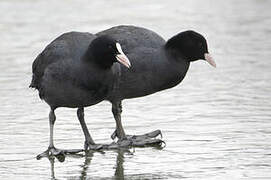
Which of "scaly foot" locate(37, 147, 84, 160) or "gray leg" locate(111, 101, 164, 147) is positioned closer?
"scaly foot" locate(37, 147, 84, 160)

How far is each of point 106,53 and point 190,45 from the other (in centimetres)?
122

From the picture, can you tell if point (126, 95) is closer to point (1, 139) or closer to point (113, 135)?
point (113, 135)

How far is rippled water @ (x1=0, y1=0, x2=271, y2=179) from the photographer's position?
7.45 meters

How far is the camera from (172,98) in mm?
10312

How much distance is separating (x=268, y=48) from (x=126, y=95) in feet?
16.2

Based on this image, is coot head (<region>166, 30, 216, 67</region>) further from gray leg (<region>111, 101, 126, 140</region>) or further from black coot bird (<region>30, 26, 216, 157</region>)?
gray leg (<region>111, 101, 126, 140</region>)

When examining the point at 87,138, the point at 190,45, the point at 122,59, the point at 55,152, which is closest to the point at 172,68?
the point at 190,45

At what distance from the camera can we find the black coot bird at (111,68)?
7863 mm

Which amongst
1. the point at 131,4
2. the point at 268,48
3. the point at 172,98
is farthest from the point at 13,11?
the point at 172,98

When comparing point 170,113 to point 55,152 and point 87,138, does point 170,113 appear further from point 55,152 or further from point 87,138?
point 55,152

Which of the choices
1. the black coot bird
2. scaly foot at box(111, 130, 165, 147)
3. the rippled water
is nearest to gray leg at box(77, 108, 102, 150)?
the black coot bird

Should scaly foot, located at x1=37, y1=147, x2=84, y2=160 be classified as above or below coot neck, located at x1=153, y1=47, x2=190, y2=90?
below

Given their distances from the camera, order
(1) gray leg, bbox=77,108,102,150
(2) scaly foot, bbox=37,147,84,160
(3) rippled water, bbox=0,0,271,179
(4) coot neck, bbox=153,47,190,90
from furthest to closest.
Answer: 1. (4) coot neck, bbox=153,47,190,90
2. (1) gray leg, bbox=77,108,102,150
3. (2) scaly foot, bbox=37,147,84,160
4. (3) rippled water, bbox=0,0,271,179

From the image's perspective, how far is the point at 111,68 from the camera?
7.97 meters
